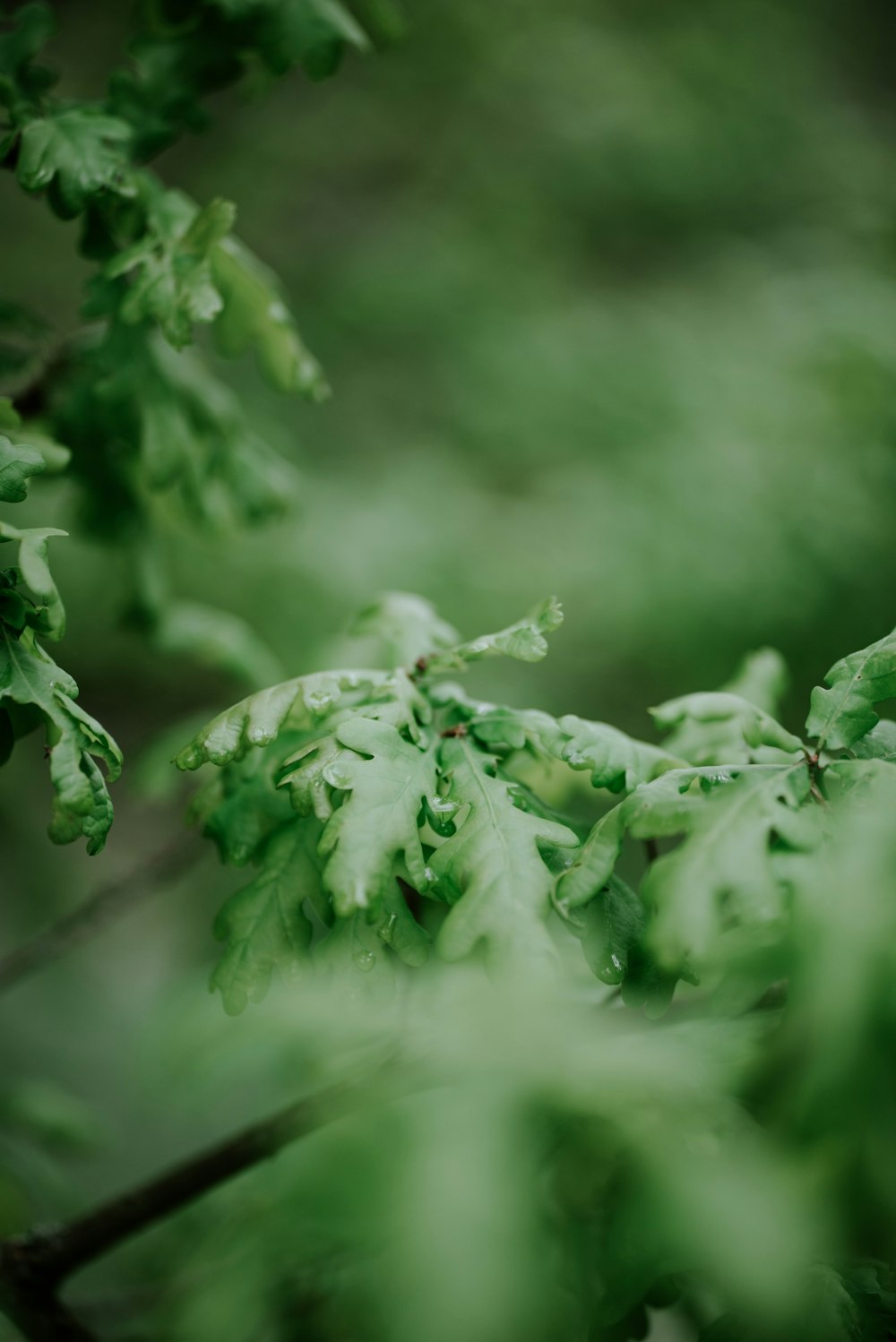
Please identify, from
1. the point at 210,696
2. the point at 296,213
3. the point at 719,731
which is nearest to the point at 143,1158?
the point at 210,696

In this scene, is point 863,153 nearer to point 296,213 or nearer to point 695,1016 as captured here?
point 296,213

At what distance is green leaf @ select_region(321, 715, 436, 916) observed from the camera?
0.74 meters

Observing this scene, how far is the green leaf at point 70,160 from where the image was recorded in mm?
1048

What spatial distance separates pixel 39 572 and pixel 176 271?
48cm

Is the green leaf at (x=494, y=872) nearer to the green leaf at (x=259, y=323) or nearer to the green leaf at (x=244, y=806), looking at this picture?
the green leaf at (x=244, y=806)

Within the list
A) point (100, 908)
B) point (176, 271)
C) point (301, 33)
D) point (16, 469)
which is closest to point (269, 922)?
point (16, 469)

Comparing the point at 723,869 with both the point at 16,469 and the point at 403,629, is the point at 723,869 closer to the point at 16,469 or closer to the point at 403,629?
the point at 403,629

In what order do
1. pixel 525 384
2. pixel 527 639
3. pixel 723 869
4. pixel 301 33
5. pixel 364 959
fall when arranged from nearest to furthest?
1. pixel 723 869
2. pixel 364 959
3. pixel 527 639
4. pixel 301 33
5. pixel 525 384

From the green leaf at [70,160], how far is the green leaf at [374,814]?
2.38 feet

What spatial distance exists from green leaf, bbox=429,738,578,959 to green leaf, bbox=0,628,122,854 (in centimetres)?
31

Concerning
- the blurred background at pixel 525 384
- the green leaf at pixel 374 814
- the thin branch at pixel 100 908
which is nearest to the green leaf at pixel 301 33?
the blurred background at pixel 525 384

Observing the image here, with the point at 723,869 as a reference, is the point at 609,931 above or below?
below

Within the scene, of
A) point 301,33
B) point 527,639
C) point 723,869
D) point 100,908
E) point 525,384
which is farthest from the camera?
point 525,384

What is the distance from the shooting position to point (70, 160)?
1054 mm
